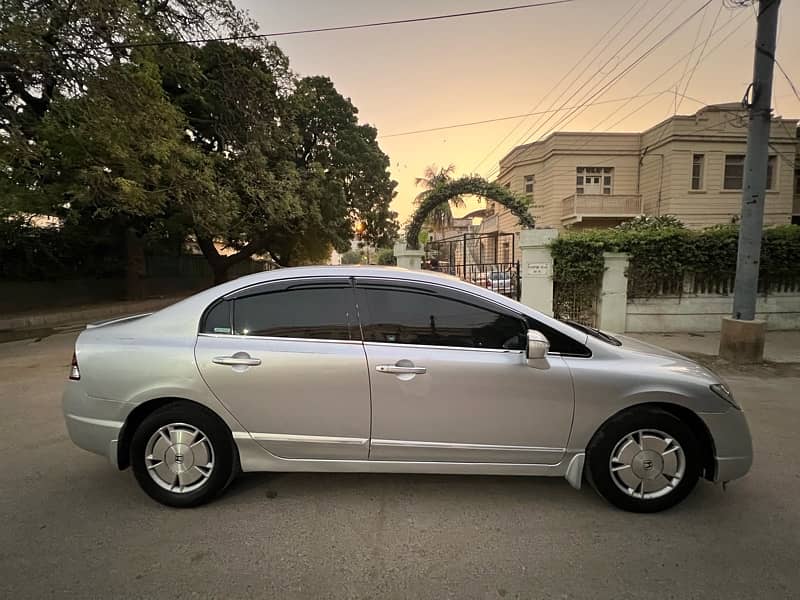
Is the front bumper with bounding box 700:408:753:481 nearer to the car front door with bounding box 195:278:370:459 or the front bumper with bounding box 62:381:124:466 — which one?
the car front door with bounding box 195:278:370:459

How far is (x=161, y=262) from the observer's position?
19.9 m

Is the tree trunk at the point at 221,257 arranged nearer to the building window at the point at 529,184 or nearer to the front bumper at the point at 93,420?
the building window at the point at 529,184

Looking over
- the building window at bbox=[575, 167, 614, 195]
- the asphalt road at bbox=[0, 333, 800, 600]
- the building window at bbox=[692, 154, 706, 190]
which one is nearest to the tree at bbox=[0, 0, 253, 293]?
the asphalt road at bbox=[0, 333, 800, 600]

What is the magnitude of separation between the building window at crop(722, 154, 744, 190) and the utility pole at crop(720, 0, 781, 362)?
16.7 metres

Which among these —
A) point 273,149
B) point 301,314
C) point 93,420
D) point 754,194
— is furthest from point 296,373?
point 273,149

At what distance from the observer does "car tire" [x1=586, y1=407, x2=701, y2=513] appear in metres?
2.52

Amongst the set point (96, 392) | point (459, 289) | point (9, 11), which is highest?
point (9, 11)

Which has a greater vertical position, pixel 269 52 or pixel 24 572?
pixel 269 52

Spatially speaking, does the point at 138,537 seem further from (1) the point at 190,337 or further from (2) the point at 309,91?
(2) the point at 309,91

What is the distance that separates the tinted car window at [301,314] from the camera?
263 cm

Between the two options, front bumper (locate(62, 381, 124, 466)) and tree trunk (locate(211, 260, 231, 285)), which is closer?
front bumper (locate(62, 381, 124, 466))

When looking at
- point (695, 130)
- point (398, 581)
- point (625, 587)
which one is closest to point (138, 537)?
point (398, 581)

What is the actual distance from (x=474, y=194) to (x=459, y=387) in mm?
7896

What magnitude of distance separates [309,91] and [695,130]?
17.5 m
